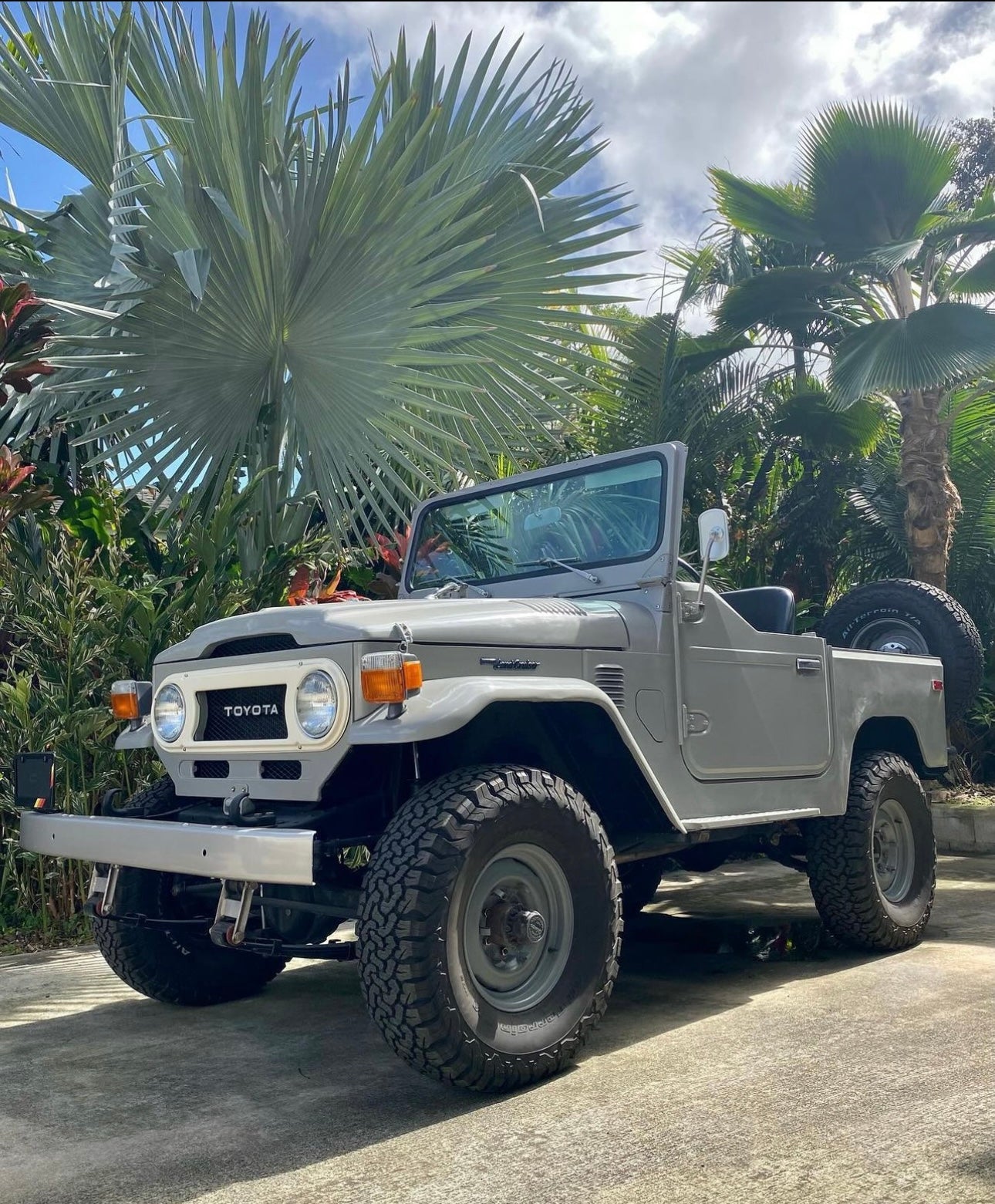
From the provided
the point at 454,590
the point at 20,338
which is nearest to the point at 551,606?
the point at 454,590

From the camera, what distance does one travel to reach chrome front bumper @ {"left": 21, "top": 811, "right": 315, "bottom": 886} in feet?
9.48

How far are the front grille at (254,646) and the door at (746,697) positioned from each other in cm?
141

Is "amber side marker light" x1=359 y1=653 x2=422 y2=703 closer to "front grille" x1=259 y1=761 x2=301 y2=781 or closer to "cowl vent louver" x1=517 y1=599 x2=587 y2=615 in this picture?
"front grille" x1=259 y1=761 x2=301 y2=781

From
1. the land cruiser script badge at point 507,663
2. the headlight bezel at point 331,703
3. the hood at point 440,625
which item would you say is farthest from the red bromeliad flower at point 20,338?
the land cruiser script badge at point 507,663

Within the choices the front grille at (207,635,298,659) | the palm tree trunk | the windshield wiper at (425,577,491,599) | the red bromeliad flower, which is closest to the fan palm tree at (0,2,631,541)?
the red bromeliad flower

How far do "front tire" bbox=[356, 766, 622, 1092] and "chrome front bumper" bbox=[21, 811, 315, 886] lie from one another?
0.25m

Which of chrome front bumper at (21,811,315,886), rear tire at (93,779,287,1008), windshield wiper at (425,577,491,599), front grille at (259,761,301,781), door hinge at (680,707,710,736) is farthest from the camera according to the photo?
windshield wiper at (425,577,491,599)

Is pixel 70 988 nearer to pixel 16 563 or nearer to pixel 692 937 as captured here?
pixel 16 563

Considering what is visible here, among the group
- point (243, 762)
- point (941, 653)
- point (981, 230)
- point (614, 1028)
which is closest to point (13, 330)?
point (243, 762)

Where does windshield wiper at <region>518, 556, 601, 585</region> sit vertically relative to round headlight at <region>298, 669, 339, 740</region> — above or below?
above

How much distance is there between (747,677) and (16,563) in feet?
12.6

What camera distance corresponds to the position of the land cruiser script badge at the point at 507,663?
3459 millimetres

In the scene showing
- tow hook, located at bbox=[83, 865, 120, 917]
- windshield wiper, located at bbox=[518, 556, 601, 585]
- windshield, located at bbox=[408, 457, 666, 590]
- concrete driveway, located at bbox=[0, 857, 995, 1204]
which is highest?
windshield, located at bbox=[408, 457, 666, 590]

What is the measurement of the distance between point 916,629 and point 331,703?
3833 mm
